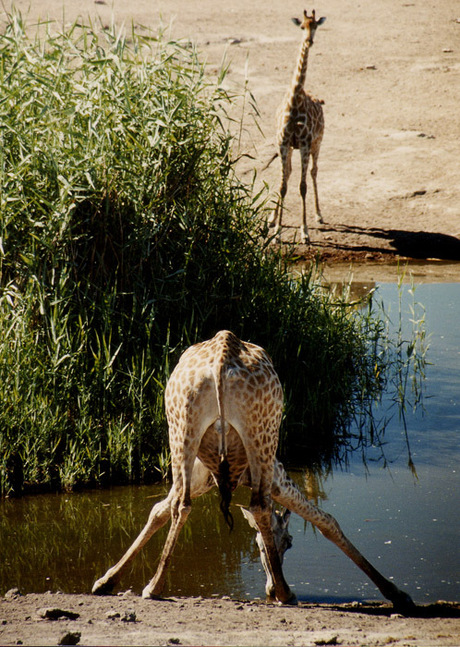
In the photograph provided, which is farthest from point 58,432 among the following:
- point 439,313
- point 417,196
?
point 417,196

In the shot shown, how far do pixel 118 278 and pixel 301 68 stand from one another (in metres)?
5.88

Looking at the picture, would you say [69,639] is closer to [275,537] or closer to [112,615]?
[112,615]

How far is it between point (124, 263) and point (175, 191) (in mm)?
665

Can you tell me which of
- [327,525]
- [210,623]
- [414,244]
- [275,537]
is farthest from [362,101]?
[210,623]

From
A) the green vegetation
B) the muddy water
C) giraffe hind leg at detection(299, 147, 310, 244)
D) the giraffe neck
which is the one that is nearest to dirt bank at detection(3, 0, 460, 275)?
giraffe hind leg at detection(299, 147, 310, 244)

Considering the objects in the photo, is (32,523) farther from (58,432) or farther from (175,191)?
(175,191)

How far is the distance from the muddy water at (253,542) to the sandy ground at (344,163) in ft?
1.38

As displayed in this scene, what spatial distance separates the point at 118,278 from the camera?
6266 millimetres

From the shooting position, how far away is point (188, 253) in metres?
6.23

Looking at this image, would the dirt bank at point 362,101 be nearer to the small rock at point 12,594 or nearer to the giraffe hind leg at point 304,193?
the giraffe hind leg at point 304,193

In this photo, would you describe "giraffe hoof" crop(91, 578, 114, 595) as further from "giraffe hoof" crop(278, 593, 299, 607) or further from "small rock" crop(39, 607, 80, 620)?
"giraffe hoof" crop(278, 593, 299, 607)

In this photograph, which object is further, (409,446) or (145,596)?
(409,446)

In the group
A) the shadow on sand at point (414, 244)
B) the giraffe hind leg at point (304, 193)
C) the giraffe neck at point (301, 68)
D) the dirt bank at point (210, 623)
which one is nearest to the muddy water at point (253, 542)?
the dirt bank at point (210, 623)

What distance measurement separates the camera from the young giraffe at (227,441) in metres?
3.92
